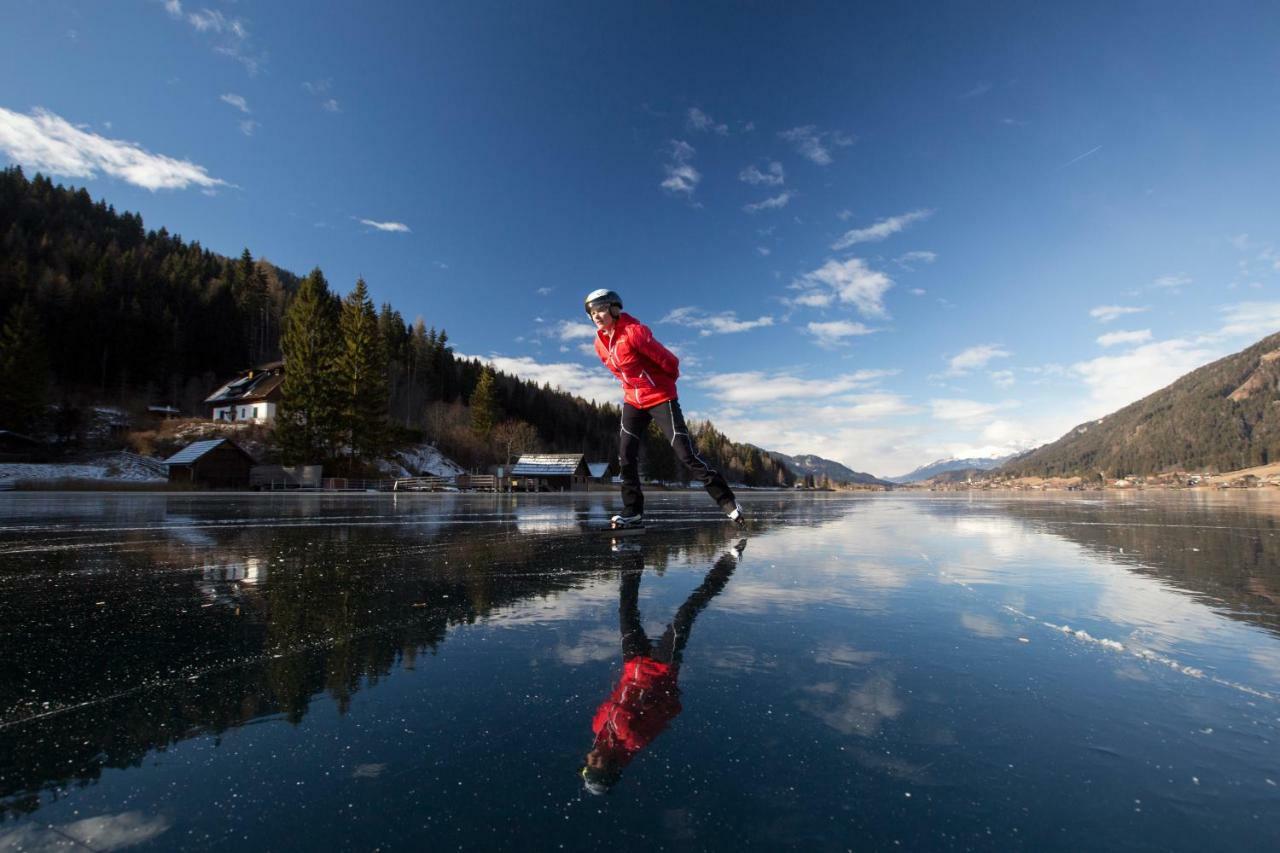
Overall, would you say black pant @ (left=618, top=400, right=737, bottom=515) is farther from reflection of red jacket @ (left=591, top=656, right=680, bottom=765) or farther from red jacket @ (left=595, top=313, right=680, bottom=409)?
reflection of red jacket @ (left=591, top=656, right=680, bottom=765)

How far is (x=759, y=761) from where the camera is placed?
1.22m

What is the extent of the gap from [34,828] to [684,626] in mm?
1863

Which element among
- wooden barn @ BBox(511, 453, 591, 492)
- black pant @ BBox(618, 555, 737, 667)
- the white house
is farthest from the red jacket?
the white house

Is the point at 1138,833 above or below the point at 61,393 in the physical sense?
below

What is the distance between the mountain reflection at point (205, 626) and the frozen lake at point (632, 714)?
1cm

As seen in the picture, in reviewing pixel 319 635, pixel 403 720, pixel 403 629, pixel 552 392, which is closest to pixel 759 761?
pixel 403 720

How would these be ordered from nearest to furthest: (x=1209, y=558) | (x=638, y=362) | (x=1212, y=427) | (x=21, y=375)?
(x=1209, y=558), (x=638, y=362), (x=21, y=375), (x=1212, y=427)

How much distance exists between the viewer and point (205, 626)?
2.22m

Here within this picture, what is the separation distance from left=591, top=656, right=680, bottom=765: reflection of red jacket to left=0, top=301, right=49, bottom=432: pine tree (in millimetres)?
58931

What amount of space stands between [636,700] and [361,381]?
47665 mm

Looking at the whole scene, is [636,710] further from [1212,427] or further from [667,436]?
[1212,427]

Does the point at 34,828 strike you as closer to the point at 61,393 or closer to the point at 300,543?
the point at 300,543

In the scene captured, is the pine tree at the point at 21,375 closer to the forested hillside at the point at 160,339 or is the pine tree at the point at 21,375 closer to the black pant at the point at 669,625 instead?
the forested hillside at the point at 160,339

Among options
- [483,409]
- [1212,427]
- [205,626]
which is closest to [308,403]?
[483,409]
